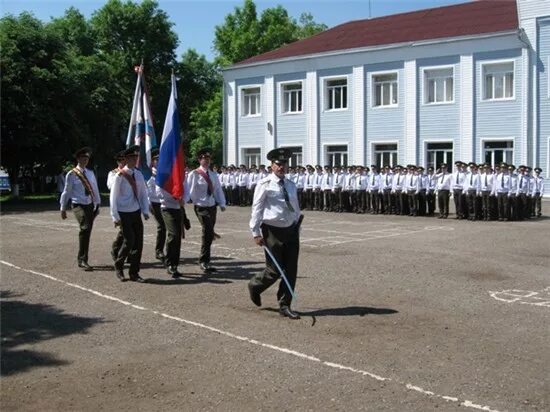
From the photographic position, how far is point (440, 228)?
19.4 metres

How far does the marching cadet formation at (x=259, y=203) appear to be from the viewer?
867 cm

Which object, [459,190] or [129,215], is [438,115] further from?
[129,215]

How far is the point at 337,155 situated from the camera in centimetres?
3797

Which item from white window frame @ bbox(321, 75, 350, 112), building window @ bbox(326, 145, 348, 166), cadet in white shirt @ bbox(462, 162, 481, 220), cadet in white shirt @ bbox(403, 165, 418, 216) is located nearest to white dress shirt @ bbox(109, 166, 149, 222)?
cadet in white shirt @ bbox(462, 162, 481, 220)

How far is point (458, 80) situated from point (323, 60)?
8.15m

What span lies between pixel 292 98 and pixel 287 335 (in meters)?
33.2

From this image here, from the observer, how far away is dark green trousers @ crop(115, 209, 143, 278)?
36.0 ft

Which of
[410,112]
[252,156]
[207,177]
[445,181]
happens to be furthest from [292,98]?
[207,177]

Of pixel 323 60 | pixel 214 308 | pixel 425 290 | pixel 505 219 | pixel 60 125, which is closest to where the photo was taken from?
pixel 214 308

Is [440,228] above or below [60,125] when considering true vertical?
below

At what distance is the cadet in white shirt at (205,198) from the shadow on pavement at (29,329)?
3374 millimetres

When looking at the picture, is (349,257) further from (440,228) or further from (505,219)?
(505,219)

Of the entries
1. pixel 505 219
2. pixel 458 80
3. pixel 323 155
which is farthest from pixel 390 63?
pixel 505 219

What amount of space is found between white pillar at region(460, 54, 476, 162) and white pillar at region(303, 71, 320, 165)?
8.46 meters
